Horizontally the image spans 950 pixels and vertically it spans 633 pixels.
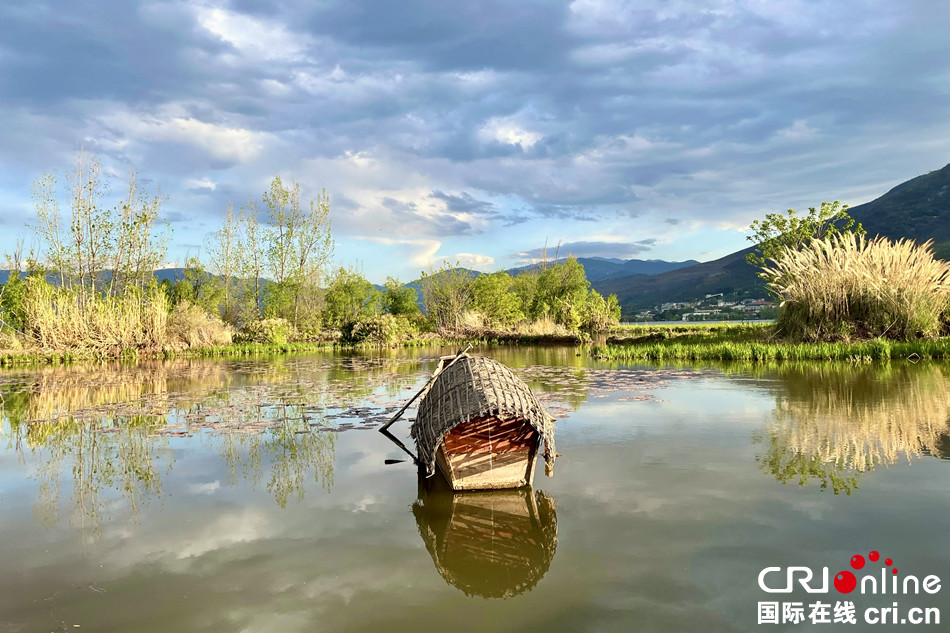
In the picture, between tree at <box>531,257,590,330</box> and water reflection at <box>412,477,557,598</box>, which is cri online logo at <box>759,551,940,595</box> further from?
tree at <box>531,257,590,330</box>

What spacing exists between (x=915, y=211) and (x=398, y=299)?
10551cm

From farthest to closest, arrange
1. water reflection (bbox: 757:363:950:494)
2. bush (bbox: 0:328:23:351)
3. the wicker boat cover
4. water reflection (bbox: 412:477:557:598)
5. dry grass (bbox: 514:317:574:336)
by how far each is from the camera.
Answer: dry grass (bbox: 514:317:574:336)
bush (bbox: 0:328:23:351)
water reflection (bbox: 757:363:950:494)
the wicker boat cover
water reflection (bbox: 412:477:557:598)

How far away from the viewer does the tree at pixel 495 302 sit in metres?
36.8

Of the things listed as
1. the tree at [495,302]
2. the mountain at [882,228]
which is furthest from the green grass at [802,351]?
the mountain at [882,228]

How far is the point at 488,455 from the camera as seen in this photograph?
17.8 feet

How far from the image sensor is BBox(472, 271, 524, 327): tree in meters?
36.8

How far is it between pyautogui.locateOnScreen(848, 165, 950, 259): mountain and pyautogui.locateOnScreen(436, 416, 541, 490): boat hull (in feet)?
330

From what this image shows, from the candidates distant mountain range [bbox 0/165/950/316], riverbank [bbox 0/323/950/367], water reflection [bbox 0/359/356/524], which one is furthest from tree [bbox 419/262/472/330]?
distant mountain range [bbox 0/165/950/316]

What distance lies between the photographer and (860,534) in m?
4.01

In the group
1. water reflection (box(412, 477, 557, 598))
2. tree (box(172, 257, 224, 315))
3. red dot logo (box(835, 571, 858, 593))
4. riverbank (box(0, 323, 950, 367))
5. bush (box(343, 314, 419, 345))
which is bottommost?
red dot logo (box(835, 571, 858, 593))

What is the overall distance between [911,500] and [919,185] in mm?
143080

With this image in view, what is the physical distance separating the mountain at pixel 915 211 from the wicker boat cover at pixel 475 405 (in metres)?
100

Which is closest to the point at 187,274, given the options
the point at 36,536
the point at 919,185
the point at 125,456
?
the point at 125,456

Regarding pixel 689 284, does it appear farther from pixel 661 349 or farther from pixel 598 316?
pixel 661 349
